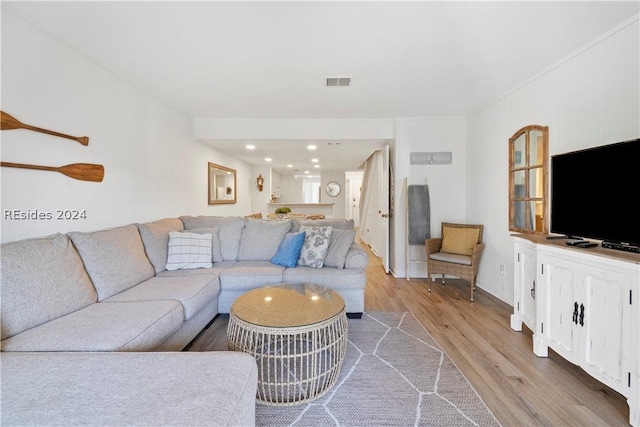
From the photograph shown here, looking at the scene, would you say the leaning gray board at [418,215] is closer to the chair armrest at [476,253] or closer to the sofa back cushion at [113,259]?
the chair armrest at [476,253]

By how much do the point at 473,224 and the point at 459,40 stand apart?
8.15ft

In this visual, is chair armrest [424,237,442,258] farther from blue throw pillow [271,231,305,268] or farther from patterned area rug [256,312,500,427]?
blue throw pillow [271,231,305,268]

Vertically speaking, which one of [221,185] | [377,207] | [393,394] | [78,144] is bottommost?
[393,394]

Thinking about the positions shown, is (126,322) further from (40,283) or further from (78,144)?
(78,144)

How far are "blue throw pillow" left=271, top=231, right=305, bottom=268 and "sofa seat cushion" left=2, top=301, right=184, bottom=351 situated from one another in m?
1.15

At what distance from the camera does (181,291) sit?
2012 mm

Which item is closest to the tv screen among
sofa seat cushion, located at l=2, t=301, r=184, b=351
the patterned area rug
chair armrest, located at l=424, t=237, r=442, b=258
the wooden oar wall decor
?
the patterned area rug

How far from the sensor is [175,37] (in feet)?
6.46

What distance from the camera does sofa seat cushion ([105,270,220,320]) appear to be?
1.91m

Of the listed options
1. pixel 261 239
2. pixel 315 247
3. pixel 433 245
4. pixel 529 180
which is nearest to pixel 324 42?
pixel 315 247

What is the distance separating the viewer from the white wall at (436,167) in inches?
156

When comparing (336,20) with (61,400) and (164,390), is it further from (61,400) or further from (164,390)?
(61,400)

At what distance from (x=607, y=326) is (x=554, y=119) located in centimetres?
180

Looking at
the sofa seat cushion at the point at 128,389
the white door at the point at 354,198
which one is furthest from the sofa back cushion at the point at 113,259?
the white door at the point at 354,198
